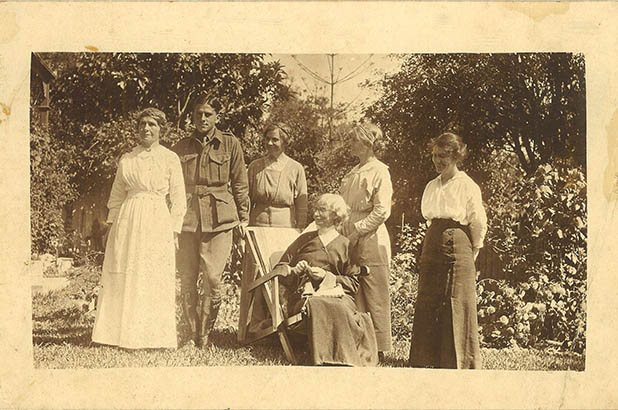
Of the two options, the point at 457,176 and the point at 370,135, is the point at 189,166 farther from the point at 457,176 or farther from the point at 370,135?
the point at 457,176

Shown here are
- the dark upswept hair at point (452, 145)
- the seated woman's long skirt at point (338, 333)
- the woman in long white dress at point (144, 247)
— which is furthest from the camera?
the dark upswept hair at point (452, 145)

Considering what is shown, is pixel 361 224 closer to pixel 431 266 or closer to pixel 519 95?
pixel 431 266

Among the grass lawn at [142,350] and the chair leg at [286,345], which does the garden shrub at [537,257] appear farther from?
the chair leg at [286,345]

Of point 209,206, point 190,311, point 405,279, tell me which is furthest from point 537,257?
point 190,311

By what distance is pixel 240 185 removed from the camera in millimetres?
5160

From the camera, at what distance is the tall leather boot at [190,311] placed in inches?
203

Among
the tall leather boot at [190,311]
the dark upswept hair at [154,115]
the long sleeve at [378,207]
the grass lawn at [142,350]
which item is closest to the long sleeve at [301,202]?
the long sleeve at [378,207]

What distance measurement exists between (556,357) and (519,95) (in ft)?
6.53

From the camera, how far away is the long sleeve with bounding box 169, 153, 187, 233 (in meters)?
5.11

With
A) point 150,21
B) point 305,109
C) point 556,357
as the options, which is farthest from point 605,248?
point 150,21

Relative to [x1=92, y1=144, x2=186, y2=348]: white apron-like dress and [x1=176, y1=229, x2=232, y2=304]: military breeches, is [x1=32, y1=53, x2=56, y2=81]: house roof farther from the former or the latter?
[x1=176, y1=229, x2=232, y2=304]: military breeches

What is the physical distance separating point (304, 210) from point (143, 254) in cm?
122

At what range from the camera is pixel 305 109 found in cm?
523

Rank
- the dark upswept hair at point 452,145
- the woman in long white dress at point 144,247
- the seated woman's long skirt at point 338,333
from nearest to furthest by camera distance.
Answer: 1. the seated woman's long skirt at point 338,333
2. the woman in long white dress at point 144,247
3. the dark upswept hair at point 452,145
